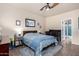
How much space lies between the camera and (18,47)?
5.67 ft

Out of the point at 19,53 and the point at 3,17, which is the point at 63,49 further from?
the point at 3,17

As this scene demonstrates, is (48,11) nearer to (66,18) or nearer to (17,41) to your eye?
(66,18)

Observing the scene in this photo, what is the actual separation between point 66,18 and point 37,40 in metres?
0.55

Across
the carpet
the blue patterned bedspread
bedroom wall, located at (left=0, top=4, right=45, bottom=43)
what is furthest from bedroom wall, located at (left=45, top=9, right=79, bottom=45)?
bedroom wall, located at (left=0, top=4, right=45, bottom=43)

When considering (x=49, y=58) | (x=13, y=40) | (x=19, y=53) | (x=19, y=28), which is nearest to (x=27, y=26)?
(x=19, y=28)

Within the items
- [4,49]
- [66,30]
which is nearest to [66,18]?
[66,30]

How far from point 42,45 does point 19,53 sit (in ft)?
1.19

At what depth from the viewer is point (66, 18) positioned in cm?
177

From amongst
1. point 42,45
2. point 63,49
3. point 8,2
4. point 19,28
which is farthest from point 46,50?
point 8,2

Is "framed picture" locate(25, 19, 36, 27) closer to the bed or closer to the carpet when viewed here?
the bed

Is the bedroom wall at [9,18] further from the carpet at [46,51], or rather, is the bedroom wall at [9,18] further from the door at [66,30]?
the door at [66,30]

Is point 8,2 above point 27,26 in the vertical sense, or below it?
above

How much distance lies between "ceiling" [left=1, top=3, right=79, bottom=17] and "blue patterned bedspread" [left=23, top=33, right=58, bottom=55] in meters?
0.34

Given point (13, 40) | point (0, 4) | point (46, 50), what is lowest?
point (46, 50)
